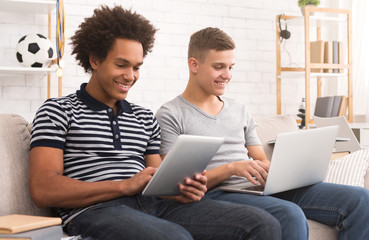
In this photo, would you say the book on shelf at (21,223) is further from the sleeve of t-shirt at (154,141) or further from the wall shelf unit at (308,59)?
the wall shelf unit at (308,59)

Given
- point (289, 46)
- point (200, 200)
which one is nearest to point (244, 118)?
point (200, 200)

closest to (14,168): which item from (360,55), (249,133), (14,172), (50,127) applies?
(14,172)

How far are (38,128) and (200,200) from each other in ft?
1.77

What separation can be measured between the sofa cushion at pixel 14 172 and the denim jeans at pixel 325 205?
2.01 feet

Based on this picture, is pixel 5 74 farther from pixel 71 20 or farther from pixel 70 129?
pixel 70 129

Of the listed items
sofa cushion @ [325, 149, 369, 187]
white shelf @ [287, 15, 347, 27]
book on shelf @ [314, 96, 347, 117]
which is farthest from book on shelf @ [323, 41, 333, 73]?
sofa cushion @ [325, 149, 369, 187]

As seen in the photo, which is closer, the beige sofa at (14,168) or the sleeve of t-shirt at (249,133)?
the beige sofa at (14,168)

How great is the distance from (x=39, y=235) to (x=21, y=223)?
0.05m

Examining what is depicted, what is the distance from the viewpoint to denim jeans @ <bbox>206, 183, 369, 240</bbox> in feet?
5.08

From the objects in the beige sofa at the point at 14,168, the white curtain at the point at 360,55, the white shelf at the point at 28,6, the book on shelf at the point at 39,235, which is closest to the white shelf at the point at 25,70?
the white shelf at the point at 28,6

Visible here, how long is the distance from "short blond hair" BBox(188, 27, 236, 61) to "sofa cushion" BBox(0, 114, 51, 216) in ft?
2.48

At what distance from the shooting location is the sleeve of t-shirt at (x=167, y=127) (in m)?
1.75

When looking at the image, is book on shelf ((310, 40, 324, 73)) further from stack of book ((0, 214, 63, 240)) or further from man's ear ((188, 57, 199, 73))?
stack of book ((0, 214, 63, 240))

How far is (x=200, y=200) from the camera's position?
60.7 inches
